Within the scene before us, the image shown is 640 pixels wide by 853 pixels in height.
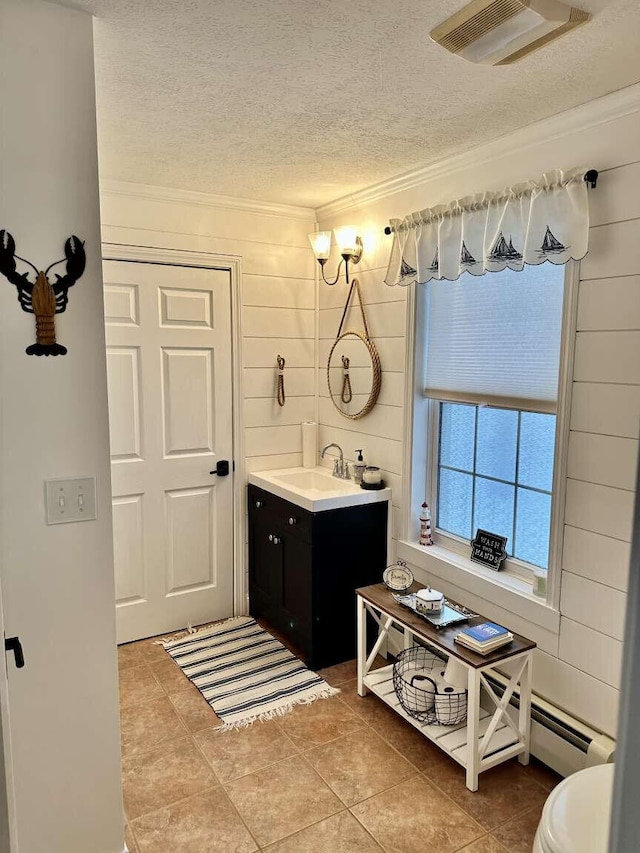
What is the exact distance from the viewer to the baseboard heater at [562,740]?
2.16 m

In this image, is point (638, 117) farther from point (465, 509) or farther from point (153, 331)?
point (153, 331)

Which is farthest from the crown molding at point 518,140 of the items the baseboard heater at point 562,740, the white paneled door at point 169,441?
the baseboard heater at point 562,740

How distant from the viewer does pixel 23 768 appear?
171 centimetres

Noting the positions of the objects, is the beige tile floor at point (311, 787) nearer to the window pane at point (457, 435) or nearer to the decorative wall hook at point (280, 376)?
the window pane at point (457, 435)

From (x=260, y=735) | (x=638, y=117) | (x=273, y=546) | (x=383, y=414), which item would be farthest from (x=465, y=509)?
(x=638, y=117)

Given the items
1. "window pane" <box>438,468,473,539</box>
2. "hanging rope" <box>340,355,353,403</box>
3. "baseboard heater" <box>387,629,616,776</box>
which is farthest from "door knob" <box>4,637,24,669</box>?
"hanging rope" <box>340,355,353,403</box>

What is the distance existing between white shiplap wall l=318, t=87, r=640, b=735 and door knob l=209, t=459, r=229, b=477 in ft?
5.78

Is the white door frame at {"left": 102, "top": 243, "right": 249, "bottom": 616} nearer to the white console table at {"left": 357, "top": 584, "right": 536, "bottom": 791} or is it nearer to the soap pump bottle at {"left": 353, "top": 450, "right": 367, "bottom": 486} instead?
the soap pump bottle at {"left": 353, "top": 450, "right": 367, "bottom": 486}

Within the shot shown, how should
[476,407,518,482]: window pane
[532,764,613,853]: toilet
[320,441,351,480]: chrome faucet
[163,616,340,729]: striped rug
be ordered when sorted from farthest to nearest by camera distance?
[320,441,351,480]: chrome faucet < [163,616,340,729]: striped rug < [476,407,518,482]: window pane < [532,764,613,853]: toilet

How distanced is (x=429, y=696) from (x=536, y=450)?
44.0 inches

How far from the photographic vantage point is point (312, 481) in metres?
3.67

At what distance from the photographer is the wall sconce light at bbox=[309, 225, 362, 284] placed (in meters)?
3.33

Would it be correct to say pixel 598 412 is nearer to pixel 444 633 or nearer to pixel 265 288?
pixel 444 633

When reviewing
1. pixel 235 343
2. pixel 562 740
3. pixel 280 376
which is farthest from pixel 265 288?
pixel 562 740
